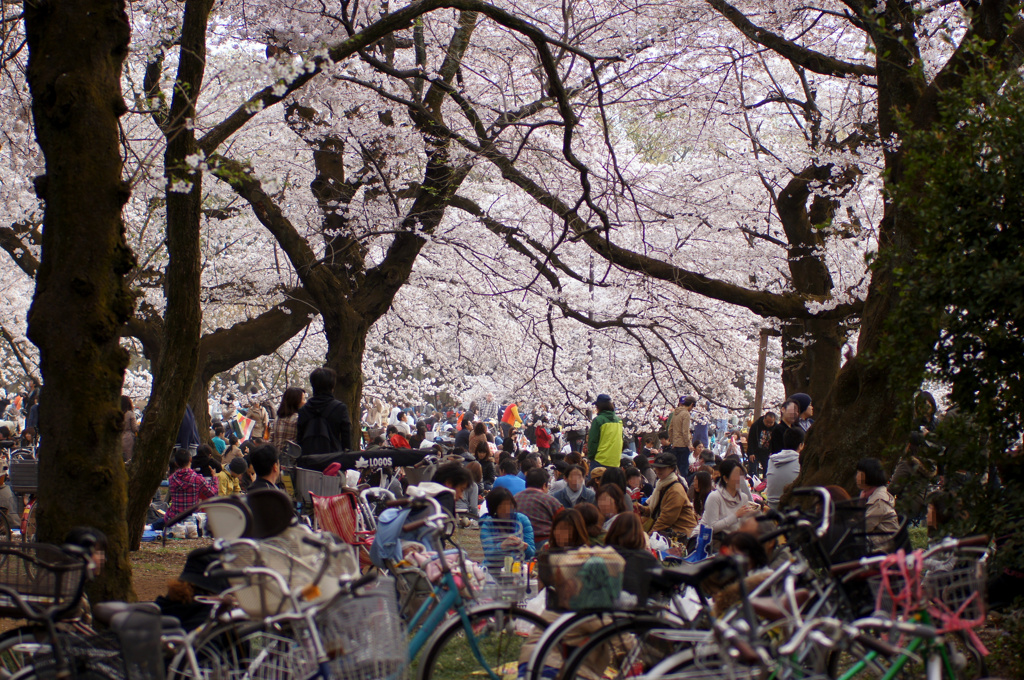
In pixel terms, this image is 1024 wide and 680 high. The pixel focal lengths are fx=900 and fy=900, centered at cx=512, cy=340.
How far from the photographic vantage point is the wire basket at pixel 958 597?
3271 millimetres

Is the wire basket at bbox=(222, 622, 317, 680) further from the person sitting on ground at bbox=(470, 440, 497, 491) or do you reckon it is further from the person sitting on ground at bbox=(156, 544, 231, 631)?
the person sitting on ground at bbox=(470, 440, 497, 491)

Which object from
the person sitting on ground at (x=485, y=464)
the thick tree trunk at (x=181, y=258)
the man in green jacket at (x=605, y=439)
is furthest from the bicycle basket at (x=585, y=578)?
the person sitting on ground at (x=485, y=464)

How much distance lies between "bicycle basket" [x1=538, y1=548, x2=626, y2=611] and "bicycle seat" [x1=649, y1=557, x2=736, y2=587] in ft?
0.54

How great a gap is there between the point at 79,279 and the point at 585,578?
9.24ft

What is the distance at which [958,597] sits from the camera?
11.3 ft

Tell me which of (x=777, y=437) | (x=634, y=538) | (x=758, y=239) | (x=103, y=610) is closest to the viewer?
(x=103, y=610)

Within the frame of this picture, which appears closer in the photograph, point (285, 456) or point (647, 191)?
point (285, 456)

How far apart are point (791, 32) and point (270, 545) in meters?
11.4

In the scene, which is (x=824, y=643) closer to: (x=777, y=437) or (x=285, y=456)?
(x=285, y=456)

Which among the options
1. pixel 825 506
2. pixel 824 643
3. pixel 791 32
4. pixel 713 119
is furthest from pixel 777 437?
pixel 824 643

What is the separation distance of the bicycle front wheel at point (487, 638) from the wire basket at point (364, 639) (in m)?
0.76

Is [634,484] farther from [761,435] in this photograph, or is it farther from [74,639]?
[74,639]

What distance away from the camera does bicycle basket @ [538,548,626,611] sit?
3420 mm

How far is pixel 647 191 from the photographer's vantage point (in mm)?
12195
